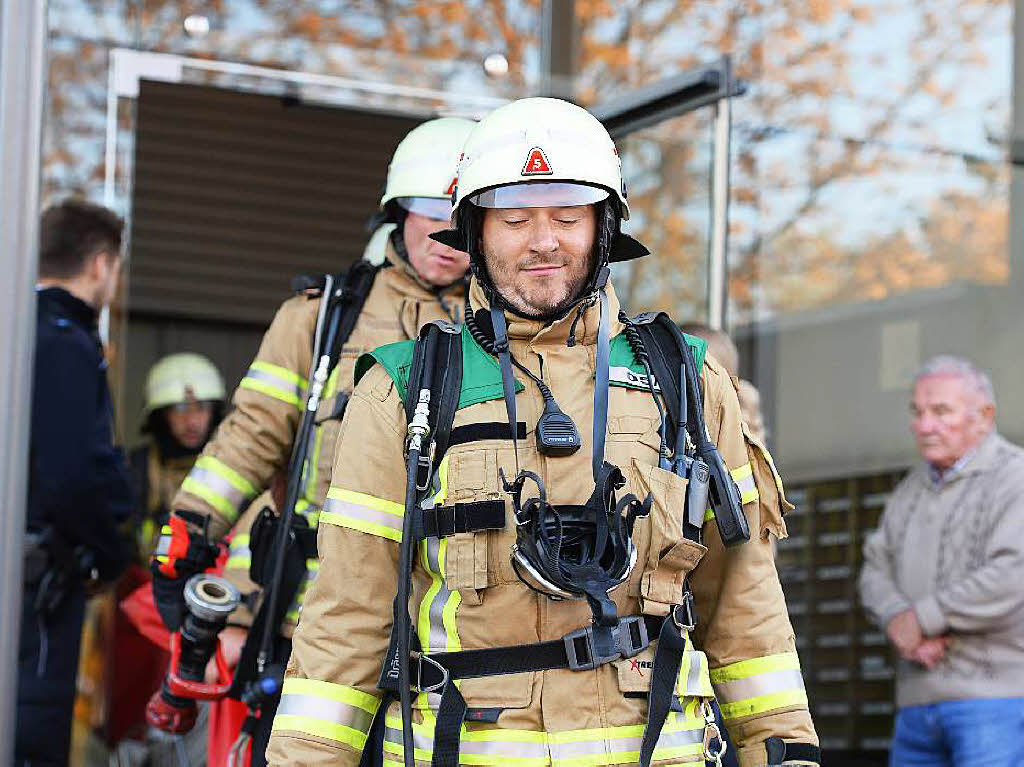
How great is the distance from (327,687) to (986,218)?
5034 mm

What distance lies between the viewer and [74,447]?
4.96 meters

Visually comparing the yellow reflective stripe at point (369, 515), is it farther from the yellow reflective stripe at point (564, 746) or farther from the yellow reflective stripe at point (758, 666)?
the yellow reflective stripe at point (758, 666)

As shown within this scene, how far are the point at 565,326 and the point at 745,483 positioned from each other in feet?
1.46

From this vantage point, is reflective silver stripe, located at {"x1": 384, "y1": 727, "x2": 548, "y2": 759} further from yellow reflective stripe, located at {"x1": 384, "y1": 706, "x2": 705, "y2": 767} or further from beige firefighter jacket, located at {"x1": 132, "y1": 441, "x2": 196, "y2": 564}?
beige firefighter jacket, located at {"x1": 132, "y1": 441, "x2": 196, "y2": 564}

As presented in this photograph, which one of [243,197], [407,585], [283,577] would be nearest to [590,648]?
[407,585]

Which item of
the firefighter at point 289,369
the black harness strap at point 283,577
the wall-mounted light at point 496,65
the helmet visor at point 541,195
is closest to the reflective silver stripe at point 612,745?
the helmet visor at point 541,195

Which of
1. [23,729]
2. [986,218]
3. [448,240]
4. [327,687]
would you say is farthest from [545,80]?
[327,687]

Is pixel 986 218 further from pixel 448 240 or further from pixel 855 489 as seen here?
pixel 448 240

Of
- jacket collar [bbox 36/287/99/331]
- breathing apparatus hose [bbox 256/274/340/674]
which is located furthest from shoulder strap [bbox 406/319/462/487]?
jacket collar [bbox 36/287/99/331]

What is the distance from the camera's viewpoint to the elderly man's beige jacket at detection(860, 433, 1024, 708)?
5.55 metres

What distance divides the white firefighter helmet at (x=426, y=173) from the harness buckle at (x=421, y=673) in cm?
168

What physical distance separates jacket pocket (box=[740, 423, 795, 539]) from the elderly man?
105 inches

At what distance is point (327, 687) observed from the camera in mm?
2846

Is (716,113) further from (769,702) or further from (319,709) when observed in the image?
(319,709)
